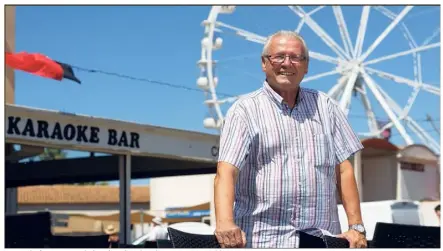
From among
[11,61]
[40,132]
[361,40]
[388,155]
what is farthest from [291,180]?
[361,40]

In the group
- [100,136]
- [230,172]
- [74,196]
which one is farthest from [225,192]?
[74,196]

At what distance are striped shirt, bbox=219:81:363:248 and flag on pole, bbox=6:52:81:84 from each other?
9.95 meters

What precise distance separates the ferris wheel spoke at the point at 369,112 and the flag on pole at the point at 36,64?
48.5 feet

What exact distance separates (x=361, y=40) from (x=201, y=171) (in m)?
12.1

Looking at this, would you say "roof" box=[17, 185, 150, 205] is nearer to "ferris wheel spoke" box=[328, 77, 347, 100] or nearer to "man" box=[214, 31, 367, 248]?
"ferris wheel spoke" box=[328, 77, 347, 100]

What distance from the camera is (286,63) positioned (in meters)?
2.58

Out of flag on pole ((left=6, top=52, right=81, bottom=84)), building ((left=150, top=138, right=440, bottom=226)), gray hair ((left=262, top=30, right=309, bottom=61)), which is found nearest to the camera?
gray hair ((left=262, top=30, right=309, bottom=61))

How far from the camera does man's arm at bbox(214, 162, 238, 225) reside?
239 cm

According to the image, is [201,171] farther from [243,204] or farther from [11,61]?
[243,204]

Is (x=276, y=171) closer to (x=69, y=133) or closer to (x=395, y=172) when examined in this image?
(x=69, y=133)

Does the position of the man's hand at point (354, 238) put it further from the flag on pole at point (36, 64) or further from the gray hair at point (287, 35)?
the flag on pole at point (36, 64)

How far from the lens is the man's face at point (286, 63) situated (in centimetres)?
259

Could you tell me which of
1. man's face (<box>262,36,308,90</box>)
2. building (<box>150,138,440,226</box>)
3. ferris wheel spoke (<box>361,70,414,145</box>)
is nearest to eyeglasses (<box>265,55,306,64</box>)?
man's face (<box>262,36,308,90</box>)

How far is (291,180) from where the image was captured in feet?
8.25
